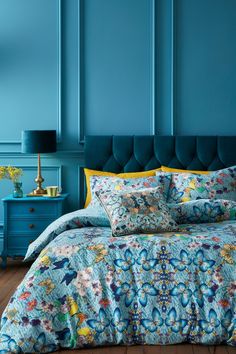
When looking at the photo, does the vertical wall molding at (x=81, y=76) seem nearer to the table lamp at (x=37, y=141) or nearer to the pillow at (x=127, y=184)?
the table lamp at (x=37, y=141)

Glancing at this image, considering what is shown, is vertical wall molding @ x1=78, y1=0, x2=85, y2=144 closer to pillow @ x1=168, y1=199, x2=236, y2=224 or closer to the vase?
the vase

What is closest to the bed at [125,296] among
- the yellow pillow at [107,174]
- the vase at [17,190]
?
the yellow pillow at [107,174]

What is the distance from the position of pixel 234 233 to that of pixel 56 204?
203cm

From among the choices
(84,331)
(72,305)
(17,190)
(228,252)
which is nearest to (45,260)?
(72,305)

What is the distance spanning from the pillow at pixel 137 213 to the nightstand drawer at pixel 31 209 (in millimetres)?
1304

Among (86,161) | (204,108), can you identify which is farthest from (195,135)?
(86,161)

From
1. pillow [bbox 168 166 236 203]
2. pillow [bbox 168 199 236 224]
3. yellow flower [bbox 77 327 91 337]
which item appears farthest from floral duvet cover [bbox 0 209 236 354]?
pillow [bbox 168 166 236 203]

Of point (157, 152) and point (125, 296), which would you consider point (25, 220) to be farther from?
point (125, 296)

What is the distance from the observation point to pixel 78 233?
396cm

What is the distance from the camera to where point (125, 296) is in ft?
11.1

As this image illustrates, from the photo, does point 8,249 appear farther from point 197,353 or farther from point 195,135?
point 197,353

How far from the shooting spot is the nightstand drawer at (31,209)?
17.6 feet

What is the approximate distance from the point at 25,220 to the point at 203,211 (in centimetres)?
178

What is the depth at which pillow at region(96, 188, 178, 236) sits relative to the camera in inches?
154
